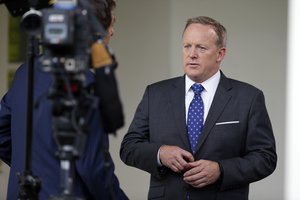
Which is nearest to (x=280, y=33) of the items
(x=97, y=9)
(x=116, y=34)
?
(x=116, y=34)

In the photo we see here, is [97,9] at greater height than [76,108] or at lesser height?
greater

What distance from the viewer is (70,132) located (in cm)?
203

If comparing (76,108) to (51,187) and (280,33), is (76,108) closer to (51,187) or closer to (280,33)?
(51,187)

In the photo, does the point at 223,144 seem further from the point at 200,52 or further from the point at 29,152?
the point at 29,152

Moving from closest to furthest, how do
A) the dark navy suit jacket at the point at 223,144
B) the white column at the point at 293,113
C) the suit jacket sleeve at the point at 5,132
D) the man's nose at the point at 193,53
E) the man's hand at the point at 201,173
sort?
the suit jacket sleeve at the point at 5,132, the man's hand at the point at 201,173, the dark navy suit jacket at the point at 223,144, the man's nose at the point at 193,53, the white column at the point at 293,113

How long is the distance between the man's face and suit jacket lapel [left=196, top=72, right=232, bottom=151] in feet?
0.34

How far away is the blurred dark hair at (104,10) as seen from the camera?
2562 mm

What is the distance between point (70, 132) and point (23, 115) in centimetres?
65

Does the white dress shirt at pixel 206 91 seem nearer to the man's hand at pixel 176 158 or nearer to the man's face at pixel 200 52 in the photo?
the man's face at pixel 200 52

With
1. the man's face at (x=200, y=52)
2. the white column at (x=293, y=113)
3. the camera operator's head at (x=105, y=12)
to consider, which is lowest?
the white column at (x=293, y=113)

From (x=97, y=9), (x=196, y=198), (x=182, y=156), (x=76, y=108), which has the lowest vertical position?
(x=196, y=198)

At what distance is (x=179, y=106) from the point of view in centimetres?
323

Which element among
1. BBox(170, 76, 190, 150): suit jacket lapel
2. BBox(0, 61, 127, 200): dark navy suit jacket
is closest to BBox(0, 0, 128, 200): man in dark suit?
BBox(0, 61, 127, 200): dark navy suit jacket

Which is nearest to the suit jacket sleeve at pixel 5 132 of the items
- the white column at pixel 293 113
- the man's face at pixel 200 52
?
the man's face at pixel 200 52
